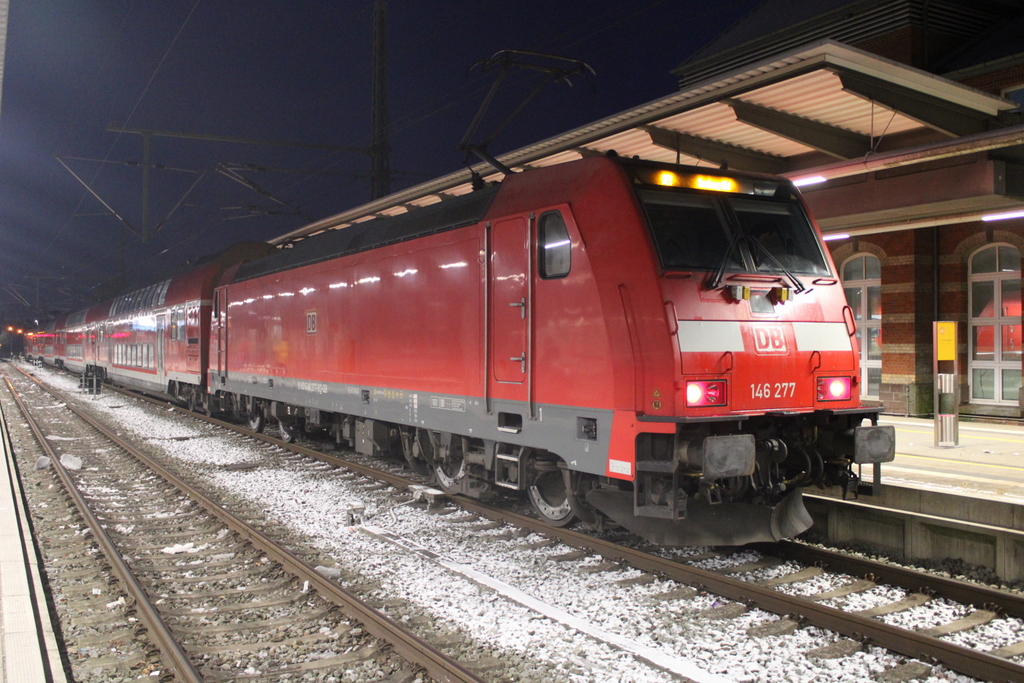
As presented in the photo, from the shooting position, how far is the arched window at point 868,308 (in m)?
17.9

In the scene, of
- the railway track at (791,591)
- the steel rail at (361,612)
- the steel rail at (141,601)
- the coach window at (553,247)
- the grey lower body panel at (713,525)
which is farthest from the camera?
the coach window at (553,247)

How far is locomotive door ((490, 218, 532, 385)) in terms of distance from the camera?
703 centimetres

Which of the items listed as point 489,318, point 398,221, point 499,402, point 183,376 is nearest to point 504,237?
point 489,318

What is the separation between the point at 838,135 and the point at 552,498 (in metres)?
6.82

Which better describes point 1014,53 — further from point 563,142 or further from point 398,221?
point 398,221

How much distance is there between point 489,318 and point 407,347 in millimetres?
1933

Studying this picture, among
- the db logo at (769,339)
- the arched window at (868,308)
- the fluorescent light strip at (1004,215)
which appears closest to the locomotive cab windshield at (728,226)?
the db logo at (769,339)

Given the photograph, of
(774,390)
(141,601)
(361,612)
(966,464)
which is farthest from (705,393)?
(966,464)

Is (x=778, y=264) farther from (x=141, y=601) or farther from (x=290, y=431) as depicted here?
(x=290, y=431)

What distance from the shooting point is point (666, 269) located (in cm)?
592

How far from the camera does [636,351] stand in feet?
19.2

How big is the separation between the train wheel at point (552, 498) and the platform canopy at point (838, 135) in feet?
11.5

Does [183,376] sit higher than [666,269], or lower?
lower

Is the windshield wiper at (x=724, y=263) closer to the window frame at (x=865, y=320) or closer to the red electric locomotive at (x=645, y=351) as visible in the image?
the red electric locomotive at (x=645, y=351)
